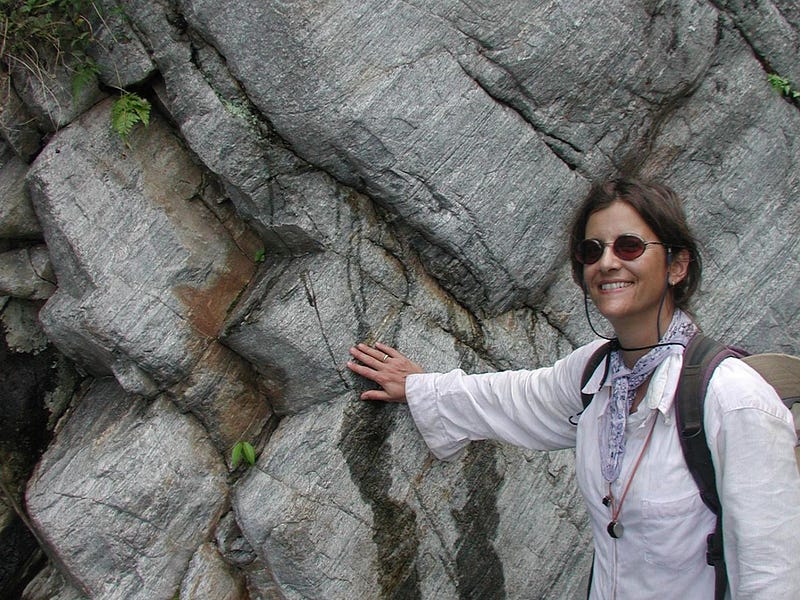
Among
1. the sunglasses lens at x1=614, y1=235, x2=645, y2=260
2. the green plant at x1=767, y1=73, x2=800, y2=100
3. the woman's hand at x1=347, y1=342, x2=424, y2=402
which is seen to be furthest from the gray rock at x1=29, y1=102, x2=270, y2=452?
the green plant at x1=767, y1=73, x2=800, y2=100

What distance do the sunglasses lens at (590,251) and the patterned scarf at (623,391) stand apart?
1.89 feet

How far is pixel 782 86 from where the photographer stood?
24.6 ft

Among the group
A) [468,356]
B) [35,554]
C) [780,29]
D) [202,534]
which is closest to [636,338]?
[468,356]

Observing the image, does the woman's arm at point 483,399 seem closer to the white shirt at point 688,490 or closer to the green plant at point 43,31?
the white shirt at point 688,490

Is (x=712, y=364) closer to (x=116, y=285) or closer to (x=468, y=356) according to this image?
(x=468, y=356)

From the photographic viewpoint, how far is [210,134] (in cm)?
611

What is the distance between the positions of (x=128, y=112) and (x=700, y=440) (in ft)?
16.7

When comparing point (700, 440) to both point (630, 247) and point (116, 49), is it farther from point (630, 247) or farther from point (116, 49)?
point (116, 49)

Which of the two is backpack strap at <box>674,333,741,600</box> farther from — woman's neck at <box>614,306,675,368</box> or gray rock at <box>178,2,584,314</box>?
gray rock at <box>178,2,584,314</box>

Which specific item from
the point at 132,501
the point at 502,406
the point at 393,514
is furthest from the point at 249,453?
the point at 502,406

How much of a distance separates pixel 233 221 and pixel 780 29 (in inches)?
224

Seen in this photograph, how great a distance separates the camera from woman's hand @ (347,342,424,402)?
6.15 metres

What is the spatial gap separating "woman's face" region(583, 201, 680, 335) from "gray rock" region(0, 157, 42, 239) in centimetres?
495

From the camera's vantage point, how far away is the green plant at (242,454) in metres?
6.38
